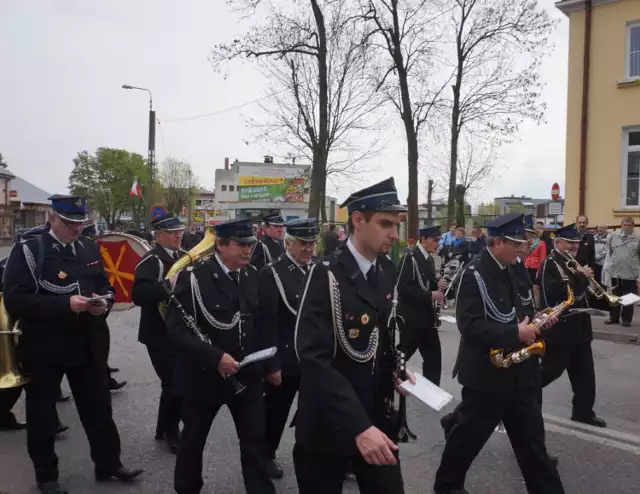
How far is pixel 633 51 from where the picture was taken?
1611 centimetres

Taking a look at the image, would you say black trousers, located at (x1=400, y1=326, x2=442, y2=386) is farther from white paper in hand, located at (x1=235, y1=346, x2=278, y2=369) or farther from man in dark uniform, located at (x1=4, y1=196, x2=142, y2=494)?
man in dark uniform, located at (x1=4, y1=196, x2=142, y2=494)

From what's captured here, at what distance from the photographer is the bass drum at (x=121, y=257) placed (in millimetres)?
6352

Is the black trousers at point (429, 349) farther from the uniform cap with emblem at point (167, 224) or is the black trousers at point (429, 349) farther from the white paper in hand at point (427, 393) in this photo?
the white paper in hand at point (427, 393)

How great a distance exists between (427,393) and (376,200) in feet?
3.03

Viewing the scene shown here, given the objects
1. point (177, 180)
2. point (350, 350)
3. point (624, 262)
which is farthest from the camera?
point (177, 180)

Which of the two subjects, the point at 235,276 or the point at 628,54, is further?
the point at 628,54

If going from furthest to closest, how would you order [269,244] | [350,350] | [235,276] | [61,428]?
[269,244] → [61,428] → [235,276] → [350,350]

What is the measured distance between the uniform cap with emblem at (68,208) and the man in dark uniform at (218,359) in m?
1.02

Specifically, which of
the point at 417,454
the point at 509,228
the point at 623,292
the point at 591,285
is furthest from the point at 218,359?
the point at 623,292

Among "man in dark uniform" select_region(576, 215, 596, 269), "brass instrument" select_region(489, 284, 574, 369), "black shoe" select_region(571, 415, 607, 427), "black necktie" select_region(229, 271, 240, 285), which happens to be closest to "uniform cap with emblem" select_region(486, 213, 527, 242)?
"brass instrument" select_region(489, 284, 574, 369)

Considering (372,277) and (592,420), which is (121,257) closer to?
(372,277)

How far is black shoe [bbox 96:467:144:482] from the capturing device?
434 centimetres

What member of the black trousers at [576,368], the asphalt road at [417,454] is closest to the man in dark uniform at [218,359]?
the asphalt road at [417,454]

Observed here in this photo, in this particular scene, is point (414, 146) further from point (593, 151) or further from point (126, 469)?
point (126, 469)
